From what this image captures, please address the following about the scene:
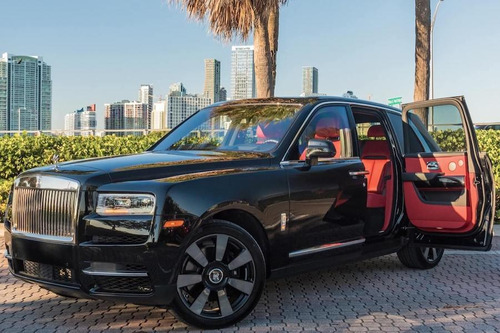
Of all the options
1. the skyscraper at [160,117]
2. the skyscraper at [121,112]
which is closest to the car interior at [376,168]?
the skyscraper at [160,117]

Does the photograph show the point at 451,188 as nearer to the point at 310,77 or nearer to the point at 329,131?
the point at 329,131

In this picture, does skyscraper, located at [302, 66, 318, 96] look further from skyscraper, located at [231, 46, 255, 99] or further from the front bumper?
the front bumper

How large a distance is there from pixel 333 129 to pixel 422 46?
8.98 metres

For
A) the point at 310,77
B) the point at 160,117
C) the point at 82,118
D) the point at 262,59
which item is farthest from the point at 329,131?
the point at 82,118

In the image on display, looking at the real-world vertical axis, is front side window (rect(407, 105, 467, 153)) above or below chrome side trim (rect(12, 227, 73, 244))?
above

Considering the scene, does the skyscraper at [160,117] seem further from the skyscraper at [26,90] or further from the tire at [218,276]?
the skyscraper at [26,90]

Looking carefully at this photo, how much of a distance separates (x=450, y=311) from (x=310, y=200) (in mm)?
1605

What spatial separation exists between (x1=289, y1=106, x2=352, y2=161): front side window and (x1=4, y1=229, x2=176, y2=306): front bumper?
189cm

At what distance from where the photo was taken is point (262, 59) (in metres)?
14.0

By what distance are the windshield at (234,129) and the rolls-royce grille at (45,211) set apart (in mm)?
1550

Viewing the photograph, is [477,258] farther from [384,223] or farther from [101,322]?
[101,322]

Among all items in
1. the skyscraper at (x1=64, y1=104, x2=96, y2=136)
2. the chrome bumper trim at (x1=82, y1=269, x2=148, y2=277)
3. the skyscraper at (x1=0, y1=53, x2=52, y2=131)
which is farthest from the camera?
the skyscraper at (x1=0, y1=53, x2=52, y2=131)

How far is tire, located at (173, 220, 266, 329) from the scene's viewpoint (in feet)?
13.9

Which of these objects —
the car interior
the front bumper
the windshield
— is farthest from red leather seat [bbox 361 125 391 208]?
the front bumper
